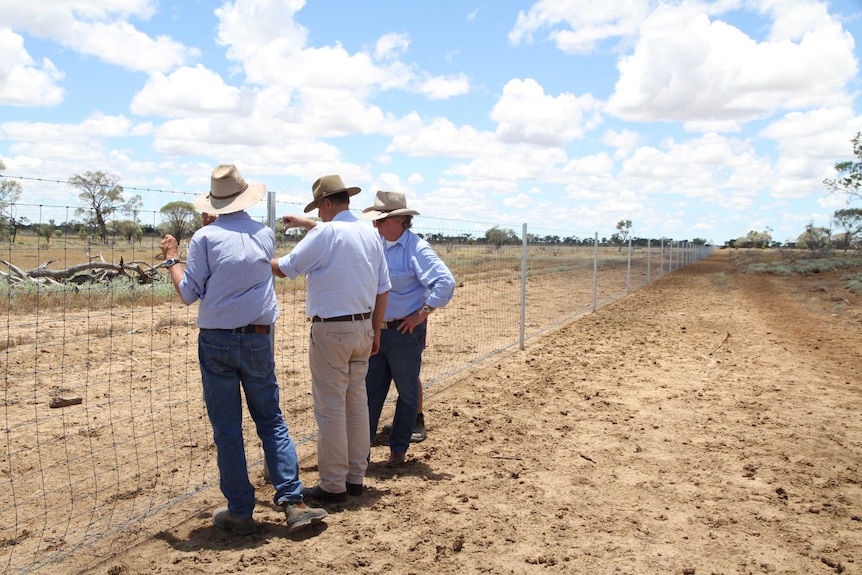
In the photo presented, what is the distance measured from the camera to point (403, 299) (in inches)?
191

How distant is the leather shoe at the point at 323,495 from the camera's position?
14.0ft

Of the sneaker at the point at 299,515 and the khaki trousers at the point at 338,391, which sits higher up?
the khaki trousers at the point at 338,391

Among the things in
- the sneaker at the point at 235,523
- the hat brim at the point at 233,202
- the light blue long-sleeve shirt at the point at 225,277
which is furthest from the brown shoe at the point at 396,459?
the hat brim at the point at 233,202

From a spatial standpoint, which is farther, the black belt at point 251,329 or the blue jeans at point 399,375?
the blue jeans at point 399,375

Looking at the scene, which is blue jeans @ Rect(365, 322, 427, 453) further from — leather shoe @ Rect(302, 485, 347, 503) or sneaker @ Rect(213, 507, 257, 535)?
sneaker @ Rect(213, 507, 257, 535)

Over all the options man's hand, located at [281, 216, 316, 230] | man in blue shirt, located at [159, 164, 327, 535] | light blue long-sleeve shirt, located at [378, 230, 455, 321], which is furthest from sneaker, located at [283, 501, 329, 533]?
man's hand, located at [281, 216, 316, 230]

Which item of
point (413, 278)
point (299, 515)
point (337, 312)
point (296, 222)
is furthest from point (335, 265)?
point (299, 515)

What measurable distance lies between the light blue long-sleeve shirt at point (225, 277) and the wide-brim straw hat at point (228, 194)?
11 cm

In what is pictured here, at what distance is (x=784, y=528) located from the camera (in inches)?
160

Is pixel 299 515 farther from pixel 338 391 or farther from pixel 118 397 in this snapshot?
pixel 118 397

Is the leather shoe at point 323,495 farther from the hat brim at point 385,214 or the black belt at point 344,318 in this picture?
the hat brim at point 385,214

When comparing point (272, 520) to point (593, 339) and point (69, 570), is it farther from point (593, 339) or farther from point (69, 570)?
point (593, 339)

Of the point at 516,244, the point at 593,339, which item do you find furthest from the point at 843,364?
the point at 516,244

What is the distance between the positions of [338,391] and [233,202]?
127 cm
